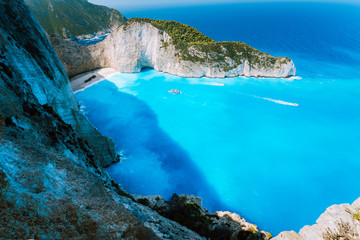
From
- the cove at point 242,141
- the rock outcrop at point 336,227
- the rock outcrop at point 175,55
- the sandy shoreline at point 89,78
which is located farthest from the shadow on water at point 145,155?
the rock outcrop at point 175,55

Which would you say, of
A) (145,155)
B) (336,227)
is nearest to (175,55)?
(145,155)

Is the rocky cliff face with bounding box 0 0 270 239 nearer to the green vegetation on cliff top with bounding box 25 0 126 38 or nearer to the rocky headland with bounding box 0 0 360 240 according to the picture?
the rocky headland with bounding box 0 0 360 240

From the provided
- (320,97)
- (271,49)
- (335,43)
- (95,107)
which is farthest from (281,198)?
(335,43)

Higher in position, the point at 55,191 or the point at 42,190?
the point at 42,190

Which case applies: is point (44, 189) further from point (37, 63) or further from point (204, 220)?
point (37, 63)

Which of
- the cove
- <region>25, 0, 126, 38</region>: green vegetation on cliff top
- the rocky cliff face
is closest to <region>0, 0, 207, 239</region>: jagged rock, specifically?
the rocky cliff face
